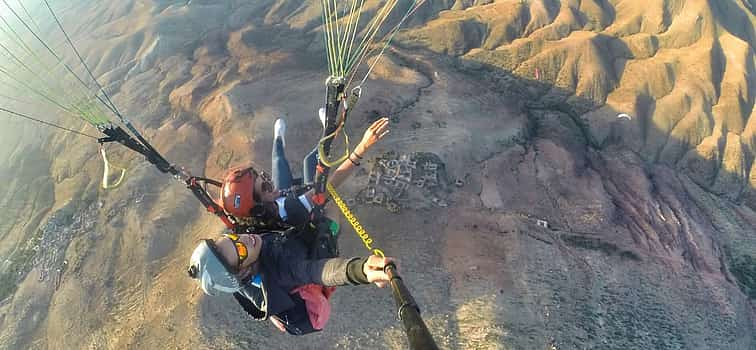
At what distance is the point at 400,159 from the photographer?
1781cm

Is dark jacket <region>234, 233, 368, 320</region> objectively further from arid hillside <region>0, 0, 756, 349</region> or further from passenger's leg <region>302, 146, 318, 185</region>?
arid hillside <region>0, 0, 756, 349</region>

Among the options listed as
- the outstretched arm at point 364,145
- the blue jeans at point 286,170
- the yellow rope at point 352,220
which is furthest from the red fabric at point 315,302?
the blue jeans at point 286,170

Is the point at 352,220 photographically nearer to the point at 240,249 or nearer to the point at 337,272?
the point at 337,272

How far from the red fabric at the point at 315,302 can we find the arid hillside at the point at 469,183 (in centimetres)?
734

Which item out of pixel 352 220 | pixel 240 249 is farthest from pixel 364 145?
pixel 240 249

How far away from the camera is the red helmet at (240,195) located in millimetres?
5645

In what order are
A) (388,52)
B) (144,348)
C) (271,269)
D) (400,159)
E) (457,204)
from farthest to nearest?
1. (388,52)
2. (400,159)
3. (457,204)
4. (144,348)
5. (271,269)

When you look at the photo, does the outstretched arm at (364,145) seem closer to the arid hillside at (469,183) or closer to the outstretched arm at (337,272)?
A: the outstretched arm at (337,272)

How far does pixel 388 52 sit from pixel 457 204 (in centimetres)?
1644

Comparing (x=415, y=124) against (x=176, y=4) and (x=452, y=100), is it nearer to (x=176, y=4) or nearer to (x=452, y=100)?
(x=452, y=100)

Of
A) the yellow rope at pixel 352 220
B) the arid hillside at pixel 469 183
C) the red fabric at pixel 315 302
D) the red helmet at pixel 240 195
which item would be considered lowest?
the arid hillside at pixel 469 183

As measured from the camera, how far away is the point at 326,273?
14.3 feet

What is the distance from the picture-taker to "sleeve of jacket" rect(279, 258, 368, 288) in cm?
402

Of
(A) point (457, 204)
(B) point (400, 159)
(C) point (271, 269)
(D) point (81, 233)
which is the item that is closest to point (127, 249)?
(D) point (81, 233)
